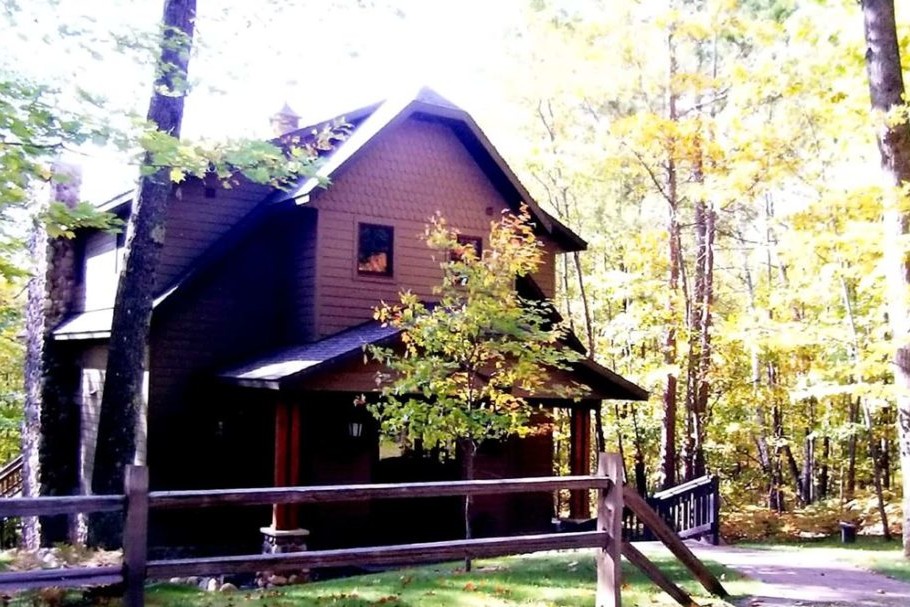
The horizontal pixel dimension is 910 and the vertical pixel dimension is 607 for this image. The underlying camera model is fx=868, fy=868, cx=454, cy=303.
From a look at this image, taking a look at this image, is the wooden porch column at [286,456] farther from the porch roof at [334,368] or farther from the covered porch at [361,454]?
the porch roof at [334,368]

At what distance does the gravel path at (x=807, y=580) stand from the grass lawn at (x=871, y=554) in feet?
0.57

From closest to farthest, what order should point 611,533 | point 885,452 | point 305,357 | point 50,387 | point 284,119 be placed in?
1. point 611,533
2. point 305,357
3. point 50,387
4. point 284,119
5. point 885,452

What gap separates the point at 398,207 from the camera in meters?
15.9

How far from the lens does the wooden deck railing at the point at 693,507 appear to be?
47.9ft

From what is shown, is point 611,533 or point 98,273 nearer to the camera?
point 611,533

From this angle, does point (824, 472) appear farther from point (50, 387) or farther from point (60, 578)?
point (60, 578)

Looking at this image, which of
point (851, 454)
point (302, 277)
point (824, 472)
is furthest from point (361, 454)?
point (824, 472)

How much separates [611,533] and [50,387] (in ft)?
46.9

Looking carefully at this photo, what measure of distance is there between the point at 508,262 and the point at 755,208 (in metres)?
14.8

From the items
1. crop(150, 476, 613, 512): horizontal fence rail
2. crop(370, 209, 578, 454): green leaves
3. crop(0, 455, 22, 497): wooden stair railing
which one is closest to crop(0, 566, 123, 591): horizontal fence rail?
crop(150, 476, 613, 512): horizontal fence rail

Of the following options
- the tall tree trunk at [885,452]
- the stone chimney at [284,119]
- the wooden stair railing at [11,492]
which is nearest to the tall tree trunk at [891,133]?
the stone chimney at [284,119]

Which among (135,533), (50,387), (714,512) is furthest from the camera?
(50,387)

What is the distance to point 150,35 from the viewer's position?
29.9 feet

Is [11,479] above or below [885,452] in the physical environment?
below
